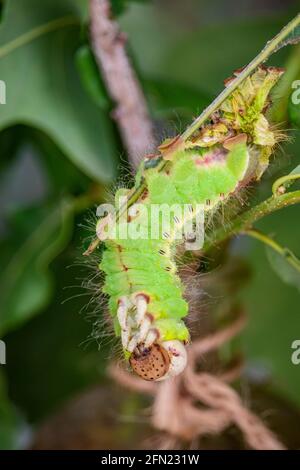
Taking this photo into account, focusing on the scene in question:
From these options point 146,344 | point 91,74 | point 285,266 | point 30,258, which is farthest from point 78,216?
point 146,344

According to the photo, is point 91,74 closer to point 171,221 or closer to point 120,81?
point 120,81

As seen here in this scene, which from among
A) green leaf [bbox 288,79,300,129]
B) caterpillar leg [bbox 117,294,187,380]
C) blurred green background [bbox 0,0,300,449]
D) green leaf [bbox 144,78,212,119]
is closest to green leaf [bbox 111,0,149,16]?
blurred green background [bbox 0,0,300,449]

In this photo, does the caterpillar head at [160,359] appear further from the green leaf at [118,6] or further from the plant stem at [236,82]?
the green leaf at [118,6]

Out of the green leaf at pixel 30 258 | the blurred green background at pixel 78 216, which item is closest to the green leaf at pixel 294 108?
the blurred green background at pixel 78 216

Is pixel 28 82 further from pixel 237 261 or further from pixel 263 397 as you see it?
pixel 263 397

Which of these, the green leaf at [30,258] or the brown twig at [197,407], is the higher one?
the green leaf at [30,258]

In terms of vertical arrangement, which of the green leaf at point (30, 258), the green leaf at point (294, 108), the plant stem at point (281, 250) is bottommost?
the plant stem at point (281, 250)

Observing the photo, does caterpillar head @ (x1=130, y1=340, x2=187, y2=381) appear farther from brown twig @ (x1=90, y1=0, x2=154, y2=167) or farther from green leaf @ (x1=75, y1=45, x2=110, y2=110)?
green leaf @ (x1=75, y1=45, x2=110, y2=110)
